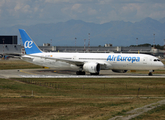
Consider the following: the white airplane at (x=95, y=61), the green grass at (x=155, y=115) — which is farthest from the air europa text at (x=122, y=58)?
the green grass at (x=155, y=115)

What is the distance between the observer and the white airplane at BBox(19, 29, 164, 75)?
5834 centimetres

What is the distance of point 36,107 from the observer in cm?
2472

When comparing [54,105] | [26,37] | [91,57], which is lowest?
[54,105]

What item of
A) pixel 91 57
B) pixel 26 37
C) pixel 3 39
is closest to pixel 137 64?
pixel 91 57

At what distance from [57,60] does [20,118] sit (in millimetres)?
43891

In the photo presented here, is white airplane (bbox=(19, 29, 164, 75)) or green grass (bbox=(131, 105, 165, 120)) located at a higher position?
white airplane (bbox=(19, 29, 164, 75))

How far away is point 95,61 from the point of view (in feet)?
203

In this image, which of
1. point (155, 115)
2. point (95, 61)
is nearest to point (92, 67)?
point (95, 61)

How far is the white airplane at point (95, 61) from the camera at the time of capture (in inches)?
2297

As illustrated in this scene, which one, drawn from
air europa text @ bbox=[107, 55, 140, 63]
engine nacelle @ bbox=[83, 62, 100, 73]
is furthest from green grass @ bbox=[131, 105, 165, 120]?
engine nacelle @ bbox=[83, 62, 100, 73]

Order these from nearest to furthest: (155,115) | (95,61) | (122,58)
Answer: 1. (155,115)
2. (122,58)
3. (95,61)

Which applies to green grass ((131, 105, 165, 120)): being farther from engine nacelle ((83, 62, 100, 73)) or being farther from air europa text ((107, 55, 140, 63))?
engine nacelle ((83, 62, 100, 73))

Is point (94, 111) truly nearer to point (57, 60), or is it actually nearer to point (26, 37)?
point (57, 60)

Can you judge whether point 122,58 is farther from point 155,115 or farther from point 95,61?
point 155,115
